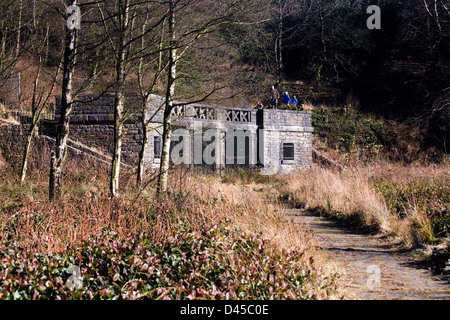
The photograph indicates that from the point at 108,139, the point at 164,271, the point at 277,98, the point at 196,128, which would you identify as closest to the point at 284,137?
the point at 277,98

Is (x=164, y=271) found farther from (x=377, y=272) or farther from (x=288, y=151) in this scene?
(x=288, y=151)

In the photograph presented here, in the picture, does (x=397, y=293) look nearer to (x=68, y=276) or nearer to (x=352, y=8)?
(x=68, y=276)

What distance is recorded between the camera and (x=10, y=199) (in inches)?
351

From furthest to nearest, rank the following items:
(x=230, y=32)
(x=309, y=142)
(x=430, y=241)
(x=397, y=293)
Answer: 1. (x=309, y=142)
2. (x=230, y=32)
3. (x=430, y=241)
4. (x=397, y=293)

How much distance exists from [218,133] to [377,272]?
1913 centimetres

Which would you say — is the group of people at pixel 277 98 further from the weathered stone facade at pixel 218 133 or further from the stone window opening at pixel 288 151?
the stone window opening at pixel 288 151

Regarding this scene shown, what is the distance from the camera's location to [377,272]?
607cm

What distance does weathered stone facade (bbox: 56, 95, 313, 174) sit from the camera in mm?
20531

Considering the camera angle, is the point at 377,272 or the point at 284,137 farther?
the point at 284,137

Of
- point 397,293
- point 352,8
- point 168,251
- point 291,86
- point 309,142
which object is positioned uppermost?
point 352,8

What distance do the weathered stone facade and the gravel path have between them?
33.4 ft
